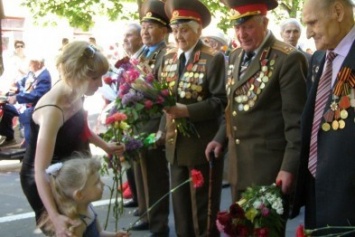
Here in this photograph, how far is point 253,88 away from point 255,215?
0.99 meters

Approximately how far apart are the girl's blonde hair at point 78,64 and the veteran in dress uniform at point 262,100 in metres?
1.02

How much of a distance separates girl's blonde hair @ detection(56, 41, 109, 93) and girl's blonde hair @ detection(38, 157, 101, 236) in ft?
1.41

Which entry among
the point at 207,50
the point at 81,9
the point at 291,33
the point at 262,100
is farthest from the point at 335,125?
the point at 81,9

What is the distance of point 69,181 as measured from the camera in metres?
2.97

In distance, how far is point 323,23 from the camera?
2.81m

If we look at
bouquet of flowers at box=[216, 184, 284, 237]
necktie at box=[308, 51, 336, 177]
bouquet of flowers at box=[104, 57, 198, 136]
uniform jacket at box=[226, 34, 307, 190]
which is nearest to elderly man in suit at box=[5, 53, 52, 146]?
bouquet of flowers at box=[104, 57, 198, 136]

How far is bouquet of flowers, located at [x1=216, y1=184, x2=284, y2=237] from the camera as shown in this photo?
115 inches

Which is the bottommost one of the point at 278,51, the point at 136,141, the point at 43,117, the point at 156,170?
the point at 156,170

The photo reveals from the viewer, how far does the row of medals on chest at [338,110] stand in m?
2.73

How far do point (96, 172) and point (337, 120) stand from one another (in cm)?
121

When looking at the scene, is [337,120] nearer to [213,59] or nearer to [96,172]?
[96,172]

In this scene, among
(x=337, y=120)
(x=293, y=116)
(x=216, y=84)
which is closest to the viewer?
A: (x=337, y=120)

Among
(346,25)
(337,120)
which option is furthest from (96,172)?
(346,25)

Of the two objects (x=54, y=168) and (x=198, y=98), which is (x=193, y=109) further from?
(x=54, y=168)
